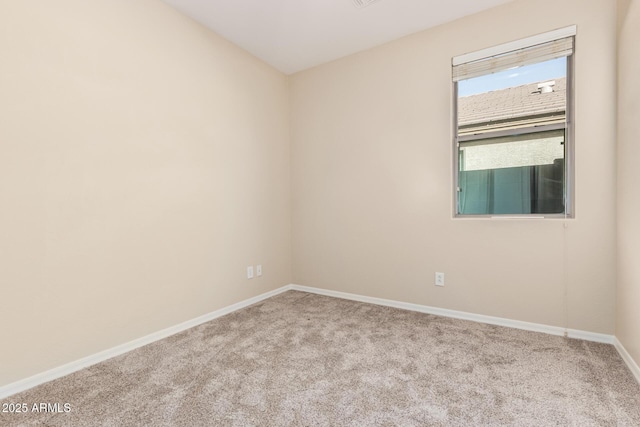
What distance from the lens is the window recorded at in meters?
2.20

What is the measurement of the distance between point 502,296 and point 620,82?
5.56 feet

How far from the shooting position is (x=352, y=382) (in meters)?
1.62

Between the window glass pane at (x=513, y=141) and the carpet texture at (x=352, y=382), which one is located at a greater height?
the window glass pane at (x=513, y=141)

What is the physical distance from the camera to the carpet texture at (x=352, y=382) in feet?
4.44

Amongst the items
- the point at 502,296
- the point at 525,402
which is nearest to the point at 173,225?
the point at 525,402

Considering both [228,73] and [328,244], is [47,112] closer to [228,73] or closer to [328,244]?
[228,73]

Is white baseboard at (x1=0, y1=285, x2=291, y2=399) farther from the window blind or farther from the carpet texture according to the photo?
the window blind

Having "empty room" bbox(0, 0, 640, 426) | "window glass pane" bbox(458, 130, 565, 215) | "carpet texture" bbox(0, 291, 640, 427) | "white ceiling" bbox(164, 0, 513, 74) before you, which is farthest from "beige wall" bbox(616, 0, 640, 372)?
"white ceiling" bbox(164, 0, 513, 74)

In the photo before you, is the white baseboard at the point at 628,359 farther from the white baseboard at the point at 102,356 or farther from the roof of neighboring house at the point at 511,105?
the white baseboard at the point at 102,356

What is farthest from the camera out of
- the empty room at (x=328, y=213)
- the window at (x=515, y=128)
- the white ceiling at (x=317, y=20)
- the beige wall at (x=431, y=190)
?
the white ceiling at (x=317, y=20)

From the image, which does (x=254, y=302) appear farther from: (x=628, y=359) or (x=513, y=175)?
(x=628, y=359)

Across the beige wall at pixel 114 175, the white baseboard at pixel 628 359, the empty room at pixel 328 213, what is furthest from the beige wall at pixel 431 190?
the beige wall at pixel 114 175

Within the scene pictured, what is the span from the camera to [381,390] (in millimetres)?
1546

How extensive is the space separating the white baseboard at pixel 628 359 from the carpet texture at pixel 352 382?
0.03 meters
